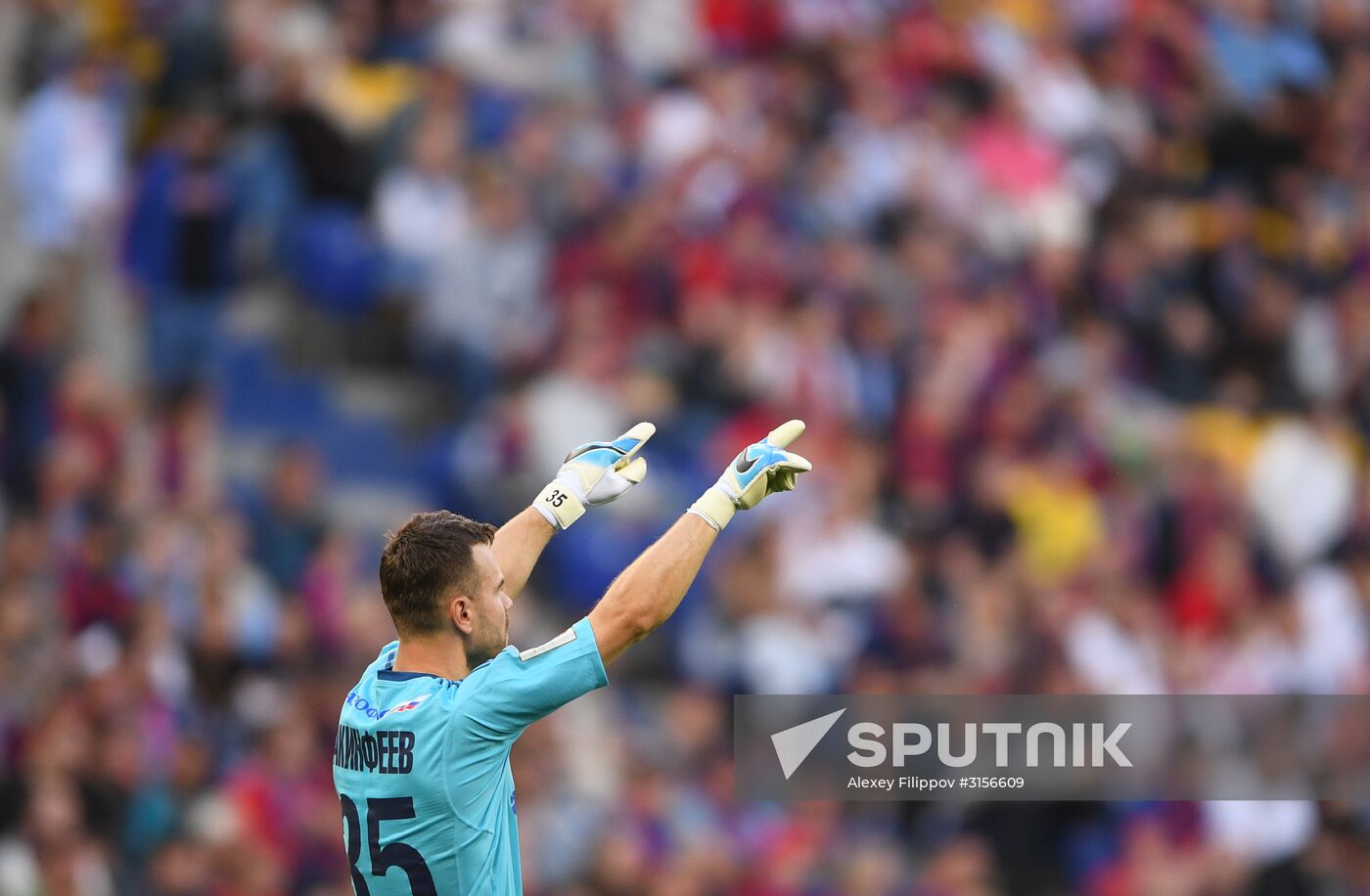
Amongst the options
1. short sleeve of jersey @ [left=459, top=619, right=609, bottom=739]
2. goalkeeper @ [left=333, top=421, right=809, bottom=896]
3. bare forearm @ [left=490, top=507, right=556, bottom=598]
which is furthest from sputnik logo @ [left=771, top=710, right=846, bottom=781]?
short sleeve of jersey @ [left=459, top=619, right=609, bottom=739]

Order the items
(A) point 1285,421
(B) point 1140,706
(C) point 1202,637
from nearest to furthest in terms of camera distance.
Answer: (B) point 1140,706 < (C) point 1202,637 < (A) point 1285,421

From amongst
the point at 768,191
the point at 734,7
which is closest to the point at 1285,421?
the point at 768,191

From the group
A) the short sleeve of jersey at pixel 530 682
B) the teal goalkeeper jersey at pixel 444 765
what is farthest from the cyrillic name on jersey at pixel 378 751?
the short sleeve of jersey at pixel 530 682

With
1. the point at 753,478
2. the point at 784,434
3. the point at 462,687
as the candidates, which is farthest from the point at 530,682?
the point at 784,434

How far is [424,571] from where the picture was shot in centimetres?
538

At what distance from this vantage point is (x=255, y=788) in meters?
10.2

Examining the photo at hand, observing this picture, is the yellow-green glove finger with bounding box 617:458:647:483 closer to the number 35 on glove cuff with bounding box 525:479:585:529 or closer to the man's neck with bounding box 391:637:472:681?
the number 35 on glove cuff with bounding box 525:479:585:529

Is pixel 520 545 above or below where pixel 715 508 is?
above

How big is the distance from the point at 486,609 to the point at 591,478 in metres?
0.99

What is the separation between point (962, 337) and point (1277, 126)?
511 centimetres

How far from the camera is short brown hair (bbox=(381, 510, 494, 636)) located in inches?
212

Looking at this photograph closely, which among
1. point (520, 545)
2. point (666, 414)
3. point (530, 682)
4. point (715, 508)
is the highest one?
point (666, 414)

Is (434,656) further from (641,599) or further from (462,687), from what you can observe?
(641,599)

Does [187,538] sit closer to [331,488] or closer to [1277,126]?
[331,488]
